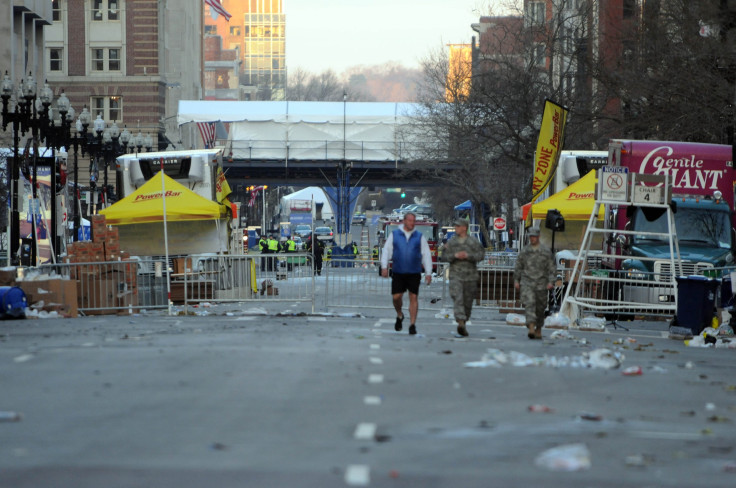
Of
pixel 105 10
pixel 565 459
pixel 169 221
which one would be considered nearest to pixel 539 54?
pixel 169 221

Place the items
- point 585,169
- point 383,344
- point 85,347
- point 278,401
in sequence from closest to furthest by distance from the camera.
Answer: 1. point 278,401
2. point 85,347
3. point 383,344
4. point 585,169

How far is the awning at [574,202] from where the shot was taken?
2809cm

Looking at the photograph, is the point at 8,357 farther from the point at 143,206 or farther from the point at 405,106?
the point at 405,106

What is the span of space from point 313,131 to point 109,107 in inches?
560

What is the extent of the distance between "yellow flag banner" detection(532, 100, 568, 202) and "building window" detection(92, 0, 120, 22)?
55.6 meters

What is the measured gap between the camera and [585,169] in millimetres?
30188

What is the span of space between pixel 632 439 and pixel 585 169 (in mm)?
22330

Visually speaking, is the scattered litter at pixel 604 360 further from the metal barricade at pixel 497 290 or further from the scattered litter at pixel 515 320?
the metal barricade at pixel 497 290

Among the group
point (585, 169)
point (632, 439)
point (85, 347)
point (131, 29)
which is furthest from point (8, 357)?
point (131, 29)

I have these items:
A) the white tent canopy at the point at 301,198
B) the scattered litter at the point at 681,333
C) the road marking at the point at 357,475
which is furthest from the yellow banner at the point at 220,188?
the white tent canopy at the point at 301,198

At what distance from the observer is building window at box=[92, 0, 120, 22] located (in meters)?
78.3

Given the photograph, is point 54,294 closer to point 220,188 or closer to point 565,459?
point 220,188

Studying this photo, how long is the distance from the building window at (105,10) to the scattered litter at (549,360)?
6931cm

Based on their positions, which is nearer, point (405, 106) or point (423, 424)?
point (423, 424)
